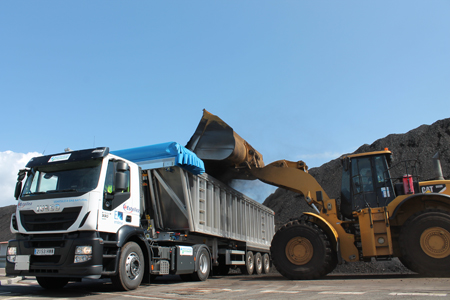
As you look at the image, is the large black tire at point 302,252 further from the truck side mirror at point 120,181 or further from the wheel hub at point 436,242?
the truck side mirror at point 120,181

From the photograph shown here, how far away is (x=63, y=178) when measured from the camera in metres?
7.01

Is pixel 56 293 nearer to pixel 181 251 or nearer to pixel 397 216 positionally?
pixel 181 251

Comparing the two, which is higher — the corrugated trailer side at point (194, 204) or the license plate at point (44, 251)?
the corrugated trailer side at point (194, 204)

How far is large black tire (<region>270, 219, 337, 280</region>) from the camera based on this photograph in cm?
920

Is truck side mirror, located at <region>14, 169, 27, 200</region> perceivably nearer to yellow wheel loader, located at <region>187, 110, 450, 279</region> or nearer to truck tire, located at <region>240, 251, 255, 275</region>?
yellow wheel loader, located at <region>187, 110, 450, 279</region>

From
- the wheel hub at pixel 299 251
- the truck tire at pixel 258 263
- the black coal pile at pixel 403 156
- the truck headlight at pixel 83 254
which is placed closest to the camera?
the truck headlight at pixel 83 254

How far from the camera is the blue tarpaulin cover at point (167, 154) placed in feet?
29.2

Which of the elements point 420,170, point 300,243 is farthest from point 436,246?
point 420,170

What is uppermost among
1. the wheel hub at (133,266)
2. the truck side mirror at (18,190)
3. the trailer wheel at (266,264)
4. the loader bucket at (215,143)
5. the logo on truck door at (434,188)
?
the loader bucket at (215,143)

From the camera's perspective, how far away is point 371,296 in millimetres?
5715

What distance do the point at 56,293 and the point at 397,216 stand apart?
7913 millimetres

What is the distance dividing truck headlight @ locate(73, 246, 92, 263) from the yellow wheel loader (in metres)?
5.04

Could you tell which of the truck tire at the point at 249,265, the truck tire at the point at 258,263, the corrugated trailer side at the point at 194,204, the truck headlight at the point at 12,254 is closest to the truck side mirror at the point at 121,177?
the corrugated trailer side at the point at 194,204

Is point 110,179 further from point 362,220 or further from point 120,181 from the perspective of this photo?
point 362,220
